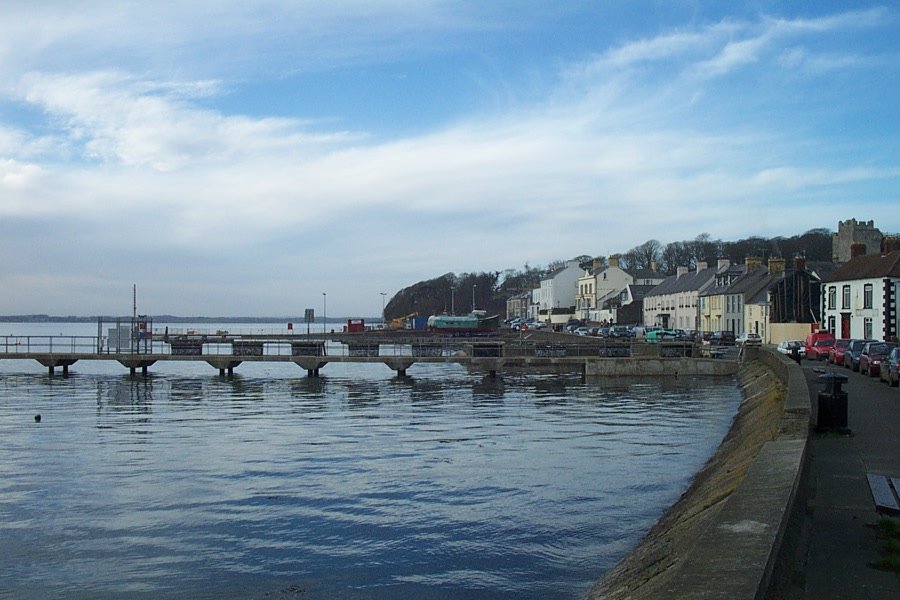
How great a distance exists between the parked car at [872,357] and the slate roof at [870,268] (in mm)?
18671

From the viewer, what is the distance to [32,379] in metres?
57.0

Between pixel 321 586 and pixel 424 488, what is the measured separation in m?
6.85

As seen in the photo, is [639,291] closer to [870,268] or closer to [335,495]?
[870,268]

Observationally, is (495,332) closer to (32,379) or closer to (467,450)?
(32,379)

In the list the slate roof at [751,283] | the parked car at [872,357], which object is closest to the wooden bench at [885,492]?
the parked car at [872,357]

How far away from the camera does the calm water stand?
12.7m

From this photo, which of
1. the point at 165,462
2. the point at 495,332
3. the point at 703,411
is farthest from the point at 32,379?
the point at 495,332

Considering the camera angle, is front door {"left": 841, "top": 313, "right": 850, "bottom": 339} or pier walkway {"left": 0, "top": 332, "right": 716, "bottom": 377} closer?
pier walkway {"left": 0, "top": 332, "right": 716, "bottom": 377}

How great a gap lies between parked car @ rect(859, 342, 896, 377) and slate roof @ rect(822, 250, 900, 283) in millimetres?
18671

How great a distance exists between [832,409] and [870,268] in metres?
45.2

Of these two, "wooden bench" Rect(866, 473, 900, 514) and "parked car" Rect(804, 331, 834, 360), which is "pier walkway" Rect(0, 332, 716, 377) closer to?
"parked car" Rect(804, 331, 834, 360)

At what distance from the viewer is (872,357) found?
35156 mm

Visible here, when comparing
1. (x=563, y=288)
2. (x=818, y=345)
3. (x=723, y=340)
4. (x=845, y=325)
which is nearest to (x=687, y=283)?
(x=723, y=340)

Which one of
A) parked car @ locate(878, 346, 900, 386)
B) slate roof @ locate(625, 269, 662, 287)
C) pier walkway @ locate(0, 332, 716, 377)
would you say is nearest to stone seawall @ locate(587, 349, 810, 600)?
parked car @ locate(878, 346, 900, 386)
